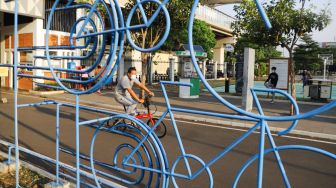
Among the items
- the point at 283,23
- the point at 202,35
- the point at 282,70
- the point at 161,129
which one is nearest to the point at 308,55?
the point at 202,35

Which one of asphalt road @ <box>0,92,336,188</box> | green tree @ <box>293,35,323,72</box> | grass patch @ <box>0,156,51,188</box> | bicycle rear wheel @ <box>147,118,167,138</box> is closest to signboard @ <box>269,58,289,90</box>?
asphalt road @ <box>0,92,336,188</box>

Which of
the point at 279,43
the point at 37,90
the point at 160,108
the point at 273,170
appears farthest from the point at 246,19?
the point at 37,90

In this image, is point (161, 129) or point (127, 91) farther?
point (161, 129)

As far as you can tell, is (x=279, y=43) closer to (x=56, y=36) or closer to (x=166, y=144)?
(x=166, y=144)

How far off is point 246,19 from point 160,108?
5.24m

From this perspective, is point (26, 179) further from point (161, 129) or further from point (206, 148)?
point (161, 129)

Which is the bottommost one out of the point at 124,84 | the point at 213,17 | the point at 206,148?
the point at 206,148

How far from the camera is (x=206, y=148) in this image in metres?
7.17

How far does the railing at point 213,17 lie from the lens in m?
35.6

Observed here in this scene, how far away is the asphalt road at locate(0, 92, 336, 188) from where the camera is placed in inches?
210

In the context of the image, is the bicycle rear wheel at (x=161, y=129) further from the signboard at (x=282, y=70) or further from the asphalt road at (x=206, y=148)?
the signboard at (x=282, y=70)

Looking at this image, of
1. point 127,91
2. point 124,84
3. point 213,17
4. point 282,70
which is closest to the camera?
point 124,84

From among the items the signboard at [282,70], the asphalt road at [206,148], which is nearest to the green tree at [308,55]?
the signboard at [282,70]

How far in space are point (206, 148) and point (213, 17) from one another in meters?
34.3
